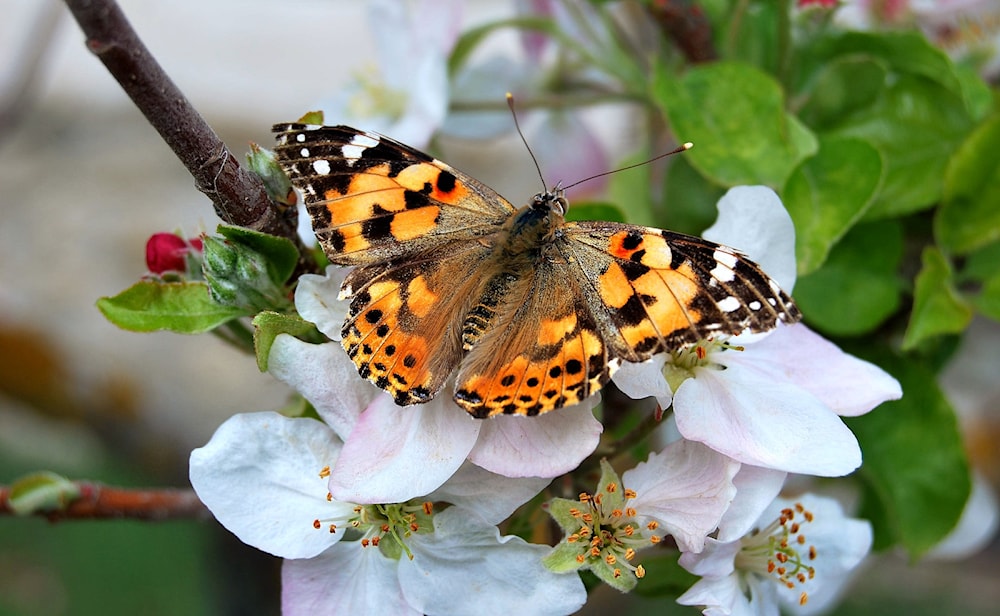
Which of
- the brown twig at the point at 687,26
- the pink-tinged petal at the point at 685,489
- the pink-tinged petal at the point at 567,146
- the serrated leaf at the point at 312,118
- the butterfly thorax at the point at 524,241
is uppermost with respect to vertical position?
the pink-tinged petal at the point at 567,146

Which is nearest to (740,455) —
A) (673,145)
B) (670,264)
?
(670,264)

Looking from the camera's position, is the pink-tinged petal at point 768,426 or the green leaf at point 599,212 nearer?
the pink-tinged petal at point 768,426

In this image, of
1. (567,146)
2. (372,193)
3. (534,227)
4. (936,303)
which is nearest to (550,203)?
(534,227)

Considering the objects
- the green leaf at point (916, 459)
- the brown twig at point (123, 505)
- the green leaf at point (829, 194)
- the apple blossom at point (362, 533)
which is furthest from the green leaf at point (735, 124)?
the brown twig at point (123, 505)

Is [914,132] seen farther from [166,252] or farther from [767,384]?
[166,252]

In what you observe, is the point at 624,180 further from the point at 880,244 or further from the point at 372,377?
the point at 372,377

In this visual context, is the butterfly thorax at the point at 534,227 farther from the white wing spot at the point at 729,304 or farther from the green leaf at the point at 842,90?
the green leaf at the point at 842,90

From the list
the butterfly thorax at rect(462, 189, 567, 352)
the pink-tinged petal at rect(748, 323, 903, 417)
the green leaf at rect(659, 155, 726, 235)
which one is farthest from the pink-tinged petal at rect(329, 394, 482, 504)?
the green leaf at rect(659, 155, 726, 235)
